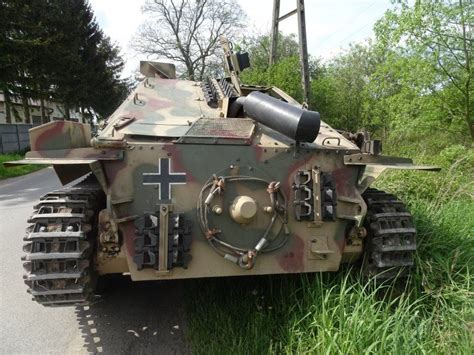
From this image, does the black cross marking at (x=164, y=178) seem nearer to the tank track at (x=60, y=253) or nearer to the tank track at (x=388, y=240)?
the tank track at (x=60, y=253)

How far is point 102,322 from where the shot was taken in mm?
4039

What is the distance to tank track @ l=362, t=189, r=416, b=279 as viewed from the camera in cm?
344

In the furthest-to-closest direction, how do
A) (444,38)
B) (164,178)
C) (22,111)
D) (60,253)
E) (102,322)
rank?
(22,111), (444,38), (102,322), (164,178), (60,253)

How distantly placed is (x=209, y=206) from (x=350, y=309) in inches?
51.8

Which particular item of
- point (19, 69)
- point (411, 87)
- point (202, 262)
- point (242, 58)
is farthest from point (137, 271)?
point (19, 69)

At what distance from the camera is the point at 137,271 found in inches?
126

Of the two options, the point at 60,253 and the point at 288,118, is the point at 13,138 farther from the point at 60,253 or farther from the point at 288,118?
the point at 288,118

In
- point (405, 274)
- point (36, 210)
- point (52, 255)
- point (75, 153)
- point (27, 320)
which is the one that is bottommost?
point (27, 320)

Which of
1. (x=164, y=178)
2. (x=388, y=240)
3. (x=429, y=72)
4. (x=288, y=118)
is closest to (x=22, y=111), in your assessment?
(x=429, y=72)

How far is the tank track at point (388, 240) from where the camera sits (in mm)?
3438

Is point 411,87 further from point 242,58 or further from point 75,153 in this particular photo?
point 75,153

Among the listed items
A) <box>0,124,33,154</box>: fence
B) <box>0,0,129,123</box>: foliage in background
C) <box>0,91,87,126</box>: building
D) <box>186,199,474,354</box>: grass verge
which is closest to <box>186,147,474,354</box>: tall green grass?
<box>186,199,474,354</box>: grass verge

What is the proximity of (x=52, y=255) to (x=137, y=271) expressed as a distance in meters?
0.59

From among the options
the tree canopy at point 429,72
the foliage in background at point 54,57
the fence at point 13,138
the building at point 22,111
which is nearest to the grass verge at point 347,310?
the tree canopy at point 429,72
